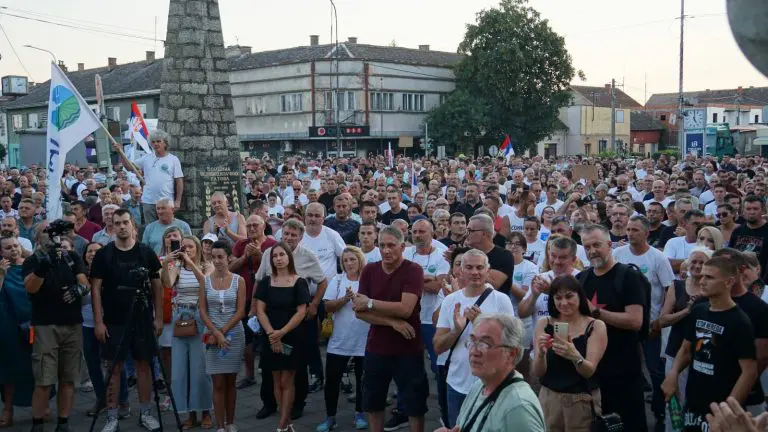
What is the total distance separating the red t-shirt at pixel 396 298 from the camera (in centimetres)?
647

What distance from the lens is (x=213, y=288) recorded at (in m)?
7.39

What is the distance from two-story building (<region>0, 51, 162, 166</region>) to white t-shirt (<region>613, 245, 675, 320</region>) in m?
44.0

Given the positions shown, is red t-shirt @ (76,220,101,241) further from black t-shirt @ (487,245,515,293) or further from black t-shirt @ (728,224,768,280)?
black t-shirt @ (728,224,768,280)

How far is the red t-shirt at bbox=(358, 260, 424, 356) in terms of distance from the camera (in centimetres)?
647

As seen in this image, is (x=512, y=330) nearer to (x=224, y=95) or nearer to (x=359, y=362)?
(x=359, y=362)

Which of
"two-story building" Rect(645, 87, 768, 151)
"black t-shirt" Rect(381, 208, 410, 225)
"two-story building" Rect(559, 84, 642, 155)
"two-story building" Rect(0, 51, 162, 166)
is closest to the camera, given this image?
"black t-shirt" Rect(381, 208, 410, 225)

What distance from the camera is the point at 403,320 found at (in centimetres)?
645

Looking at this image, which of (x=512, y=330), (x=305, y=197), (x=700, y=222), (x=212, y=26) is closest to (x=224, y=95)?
(x=212, y=26)

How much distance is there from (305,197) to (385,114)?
1606 inches

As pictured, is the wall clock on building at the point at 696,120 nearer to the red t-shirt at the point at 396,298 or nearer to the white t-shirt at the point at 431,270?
the white t-shirt at the point at 431,270

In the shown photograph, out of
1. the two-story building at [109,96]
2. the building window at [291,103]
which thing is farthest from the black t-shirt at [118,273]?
the building window at [291,103]

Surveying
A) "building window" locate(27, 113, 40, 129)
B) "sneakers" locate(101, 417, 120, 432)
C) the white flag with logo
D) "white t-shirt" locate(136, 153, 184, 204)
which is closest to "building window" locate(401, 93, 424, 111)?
"building window" locate(27, 113, 40, 129)

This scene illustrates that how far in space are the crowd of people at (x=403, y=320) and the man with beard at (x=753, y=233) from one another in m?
0.02

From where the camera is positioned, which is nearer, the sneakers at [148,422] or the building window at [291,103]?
the sneakers at [148,422]
